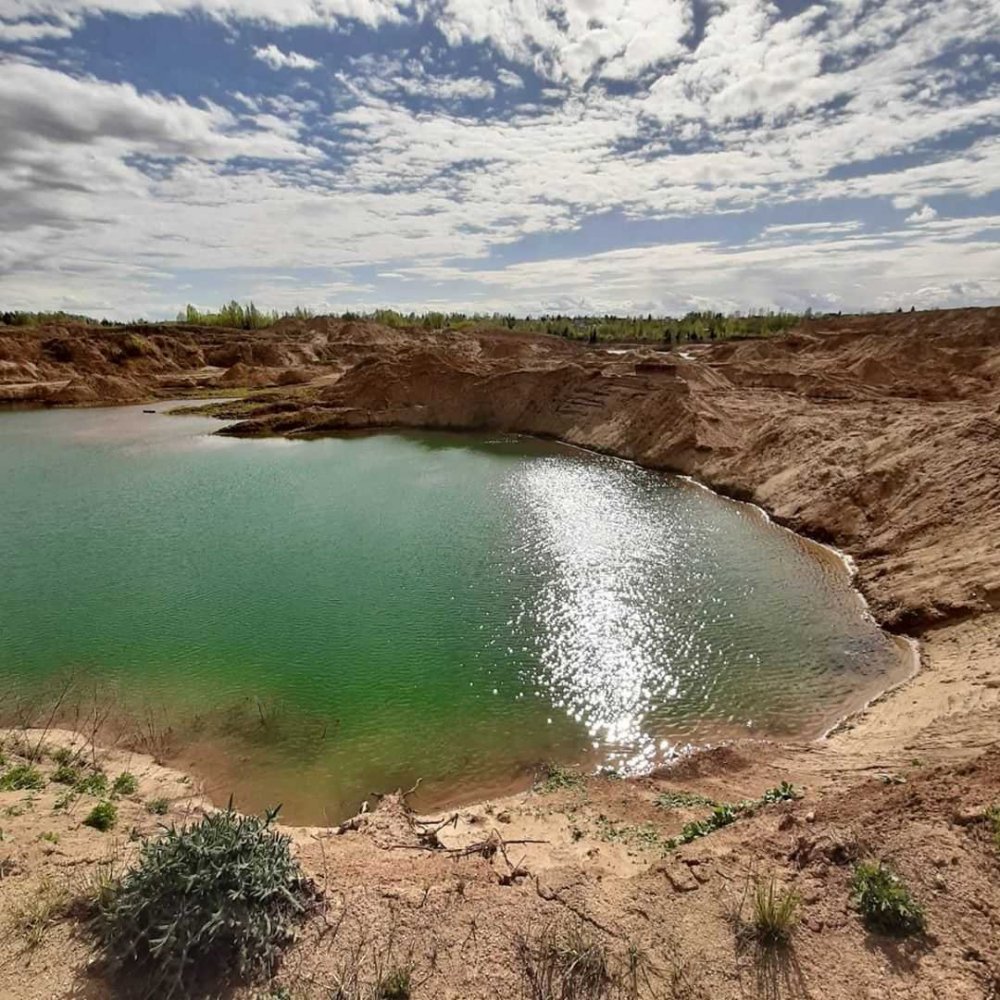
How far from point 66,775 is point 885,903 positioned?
10490mm

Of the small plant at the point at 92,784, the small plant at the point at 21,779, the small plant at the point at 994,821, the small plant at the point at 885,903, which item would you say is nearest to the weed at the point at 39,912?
the small plant at the point at 92,784

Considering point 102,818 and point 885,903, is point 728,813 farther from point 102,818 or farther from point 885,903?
point 102,818

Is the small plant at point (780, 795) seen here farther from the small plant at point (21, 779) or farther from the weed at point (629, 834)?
the small plant at point (21, 779)

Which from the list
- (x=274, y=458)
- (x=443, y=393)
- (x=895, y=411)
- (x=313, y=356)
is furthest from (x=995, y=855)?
(x=313, y=356)

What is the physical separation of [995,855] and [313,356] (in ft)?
278

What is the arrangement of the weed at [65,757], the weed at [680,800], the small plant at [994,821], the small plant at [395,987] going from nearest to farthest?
the small plant at [395,987] → the small plant at [994,821] → the weed at [680,800] → the weed at [65,757]

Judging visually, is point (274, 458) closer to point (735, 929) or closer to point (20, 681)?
point (20, 681)

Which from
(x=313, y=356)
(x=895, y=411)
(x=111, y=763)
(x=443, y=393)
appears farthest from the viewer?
(x=313, y=356)

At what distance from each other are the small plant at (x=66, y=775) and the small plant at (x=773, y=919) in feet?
30.0

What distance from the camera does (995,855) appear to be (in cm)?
657

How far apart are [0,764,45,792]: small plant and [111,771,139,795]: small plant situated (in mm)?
909

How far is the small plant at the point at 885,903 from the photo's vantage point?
19.5ft

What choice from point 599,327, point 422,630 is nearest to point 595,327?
point 599,327

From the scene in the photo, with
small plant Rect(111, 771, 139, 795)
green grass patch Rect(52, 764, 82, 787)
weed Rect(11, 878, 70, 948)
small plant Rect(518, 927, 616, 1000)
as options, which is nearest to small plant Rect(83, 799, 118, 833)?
small plant Rect(111, 771, 139, 795)
